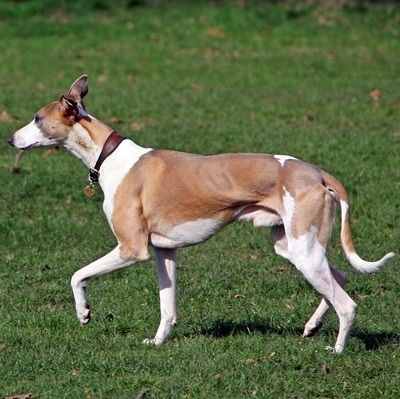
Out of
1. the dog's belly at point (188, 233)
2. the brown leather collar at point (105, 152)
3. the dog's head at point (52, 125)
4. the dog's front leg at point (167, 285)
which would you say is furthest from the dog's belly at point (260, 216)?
the dog's head at point (52, 125)

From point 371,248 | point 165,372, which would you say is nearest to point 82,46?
point 371,248

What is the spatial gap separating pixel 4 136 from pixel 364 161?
4.66 metres

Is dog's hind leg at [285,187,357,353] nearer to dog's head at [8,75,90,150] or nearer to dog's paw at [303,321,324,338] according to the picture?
dog's paw at [303,321,324,338]

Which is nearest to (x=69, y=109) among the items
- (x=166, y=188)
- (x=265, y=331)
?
(x=166, y=188)

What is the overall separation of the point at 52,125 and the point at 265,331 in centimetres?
219

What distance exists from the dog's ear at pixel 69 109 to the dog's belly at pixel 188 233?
1.05m

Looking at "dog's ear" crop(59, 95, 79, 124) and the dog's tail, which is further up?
"dog's ear" crop(59, 95, 79, 124)

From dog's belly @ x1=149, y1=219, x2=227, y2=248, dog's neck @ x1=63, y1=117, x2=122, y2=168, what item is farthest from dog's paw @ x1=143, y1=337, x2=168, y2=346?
dog's neck @ x1=63, y1=117, x2=122, y2=168

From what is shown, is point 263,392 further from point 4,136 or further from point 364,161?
point 4,136

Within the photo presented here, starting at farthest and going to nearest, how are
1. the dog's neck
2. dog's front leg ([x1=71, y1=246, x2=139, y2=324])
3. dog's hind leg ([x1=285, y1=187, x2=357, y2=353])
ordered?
the dog's neck < dog's front leg ([x1=71, y1=246, x2=139, y2=324]) < dog's hind leg ([x1=285, y1=187, x2=357, y2=353])

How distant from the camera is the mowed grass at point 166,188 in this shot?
6719mm

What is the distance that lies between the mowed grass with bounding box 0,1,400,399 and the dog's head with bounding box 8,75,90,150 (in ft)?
4.47

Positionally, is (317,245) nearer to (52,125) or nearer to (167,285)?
(167,285)

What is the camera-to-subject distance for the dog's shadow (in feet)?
24.0
